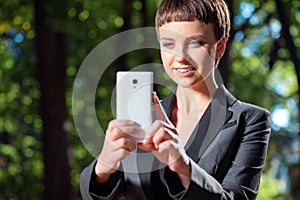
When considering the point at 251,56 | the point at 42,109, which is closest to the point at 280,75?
the point at 251,56

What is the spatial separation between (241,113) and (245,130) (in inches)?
1.0

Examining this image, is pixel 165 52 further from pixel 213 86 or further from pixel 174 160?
pixel 174 160

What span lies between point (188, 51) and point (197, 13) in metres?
0.06

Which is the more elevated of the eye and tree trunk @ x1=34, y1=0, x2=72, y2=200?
the eye

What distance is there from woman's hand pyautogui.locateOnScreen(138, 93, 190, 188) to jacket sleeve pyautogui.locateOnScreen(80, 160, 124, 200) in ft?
0.29

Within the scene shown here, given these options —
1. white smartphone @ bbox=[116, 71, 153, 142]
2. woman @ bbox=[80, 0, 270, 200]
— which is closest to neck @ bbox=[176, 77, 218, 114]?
woman @ bbox=[80, 0, 270, 200]

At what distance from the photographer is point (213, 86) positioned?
102 cm

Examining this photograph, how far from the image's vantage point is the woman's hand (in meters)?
0.86

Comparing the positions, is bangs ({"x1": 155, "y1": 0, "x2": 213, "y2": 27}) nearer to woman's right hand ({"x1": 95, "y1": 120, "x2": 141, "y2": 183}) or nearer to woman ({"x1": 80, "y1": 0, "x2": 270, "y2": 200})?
woman ({"x1": 80, "y1": 0, "x2": 270, "y2": 200})

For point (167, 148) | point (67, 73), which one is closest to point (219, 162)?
point (167, 148)

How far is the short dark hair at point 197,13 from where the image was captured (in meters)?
0.99

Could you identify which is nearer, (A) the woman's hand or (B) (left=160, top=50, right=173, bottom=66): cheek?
(A) the woman's hand

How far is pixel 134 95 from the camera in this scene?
0.92 meters

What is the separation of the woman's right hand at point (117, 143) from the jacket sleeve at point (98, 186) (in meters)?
0.03
